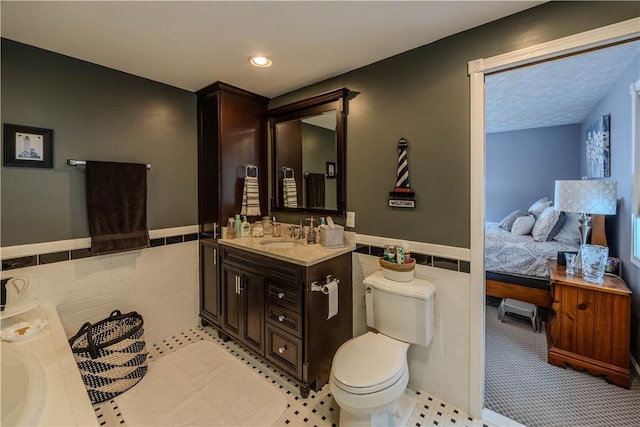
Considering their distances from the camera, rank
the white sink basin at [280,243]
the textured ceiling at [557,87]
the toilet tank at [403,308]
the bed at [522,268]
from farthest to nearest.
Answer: the bed at [522,268]
the white sink basin at [280,243]
the textured ceiling at [557,87]
the toilet tank at [403,308]

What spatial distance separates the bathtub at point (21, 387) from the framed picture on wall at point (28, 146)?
3.73 feet

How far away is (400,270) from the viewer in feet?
5.65

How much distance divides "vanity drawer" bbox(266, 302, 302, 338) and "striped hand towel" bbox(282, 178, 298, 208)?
3.23 feet

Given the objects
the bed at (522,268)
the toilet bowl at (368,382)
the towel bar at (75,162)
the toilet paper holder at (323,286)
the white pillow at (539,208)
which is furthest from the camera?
the white pillow at (539,208)

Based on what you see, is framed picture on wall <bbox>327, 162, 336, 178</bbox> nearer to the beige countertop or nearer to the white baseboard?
the beige countertop

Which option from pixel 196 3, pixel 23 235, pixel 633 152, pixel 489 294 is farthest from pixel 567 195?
pixel 23 235

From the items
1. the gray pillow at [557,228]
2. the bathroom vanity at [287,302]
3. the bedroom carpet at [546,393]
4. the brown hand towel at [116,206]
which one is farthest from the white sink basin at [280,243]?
the gray pillow at [557,228]

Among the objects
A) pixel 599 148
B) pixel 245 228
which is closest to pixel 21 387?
pixel 245 228

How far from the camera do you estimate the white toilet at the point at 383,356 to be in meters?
1.32

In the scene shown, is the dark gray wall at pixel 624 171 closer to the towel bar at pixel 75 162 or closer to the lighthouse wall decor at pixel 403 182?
the lighthouse wall decor at pixel 403 182

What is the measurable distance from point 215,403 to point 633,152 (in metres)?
3.55

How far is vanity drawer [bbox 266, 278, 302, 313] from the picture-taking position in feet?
5.76

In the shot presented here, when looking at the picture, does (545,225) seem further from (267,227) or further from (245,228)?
(245,228)

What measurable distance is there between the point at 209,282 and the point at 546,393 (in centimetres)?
273
